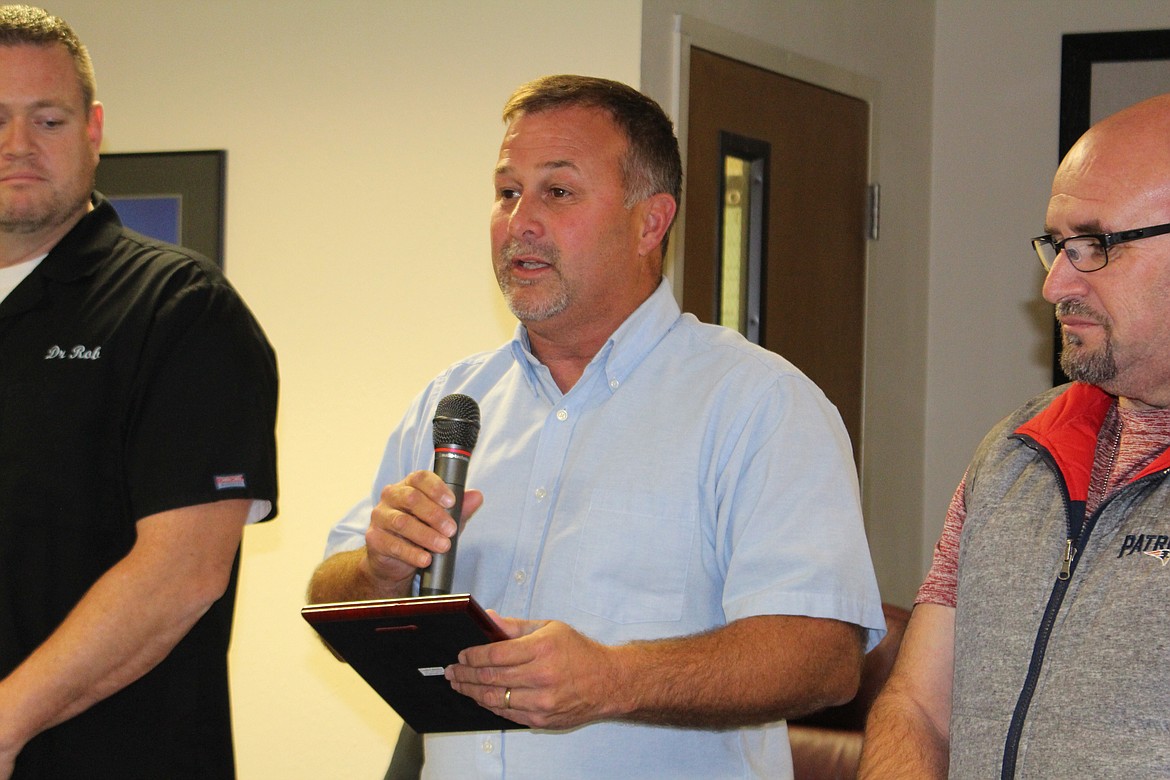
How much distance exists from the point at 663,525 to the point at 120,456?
0.79m

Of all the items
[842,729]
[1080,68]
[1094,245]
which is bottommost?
[842,729]

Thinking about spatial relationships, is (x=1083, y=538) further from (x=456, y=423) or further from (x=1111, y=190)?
(x=456, y=423)

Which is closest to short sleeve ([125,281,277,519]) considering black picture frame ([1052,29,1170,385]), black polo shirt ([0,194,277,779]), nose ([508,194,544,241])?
black polo shirt ([0,194,277,779])

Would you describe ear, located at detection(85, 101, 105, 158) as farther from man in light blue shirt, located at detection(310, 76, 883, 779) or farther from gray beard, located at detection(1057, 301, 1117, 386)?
gray beard, located at detection(1057, 301, 1117, 386)

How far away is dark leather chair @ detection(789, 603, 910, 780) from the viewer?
2754mm

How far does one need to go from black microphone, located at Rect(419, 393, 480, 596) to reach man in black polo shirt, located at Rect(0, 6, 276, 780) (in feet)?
1.18

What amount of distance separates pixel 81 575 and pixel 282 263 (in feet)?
6.47

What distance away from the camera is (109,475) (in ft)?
6.36

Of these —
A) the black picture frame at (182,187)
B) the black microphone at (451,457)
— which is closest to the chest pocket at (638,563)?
the black microphone at (451,457)

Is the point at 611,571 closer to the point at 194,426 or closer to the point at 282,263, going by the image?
the point at 194,426

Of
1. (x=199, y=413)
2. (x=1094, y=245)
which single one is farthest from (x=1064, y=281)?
(x=199, y=413)

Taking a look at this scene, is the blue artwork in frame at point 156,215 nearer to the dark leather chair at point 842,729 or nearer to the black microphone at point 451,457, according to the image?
the dark leather chair at point 842,729

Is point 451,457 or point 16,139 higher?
point 16,139

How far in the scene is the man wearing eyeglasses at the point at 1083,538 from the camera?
4.87 feet
